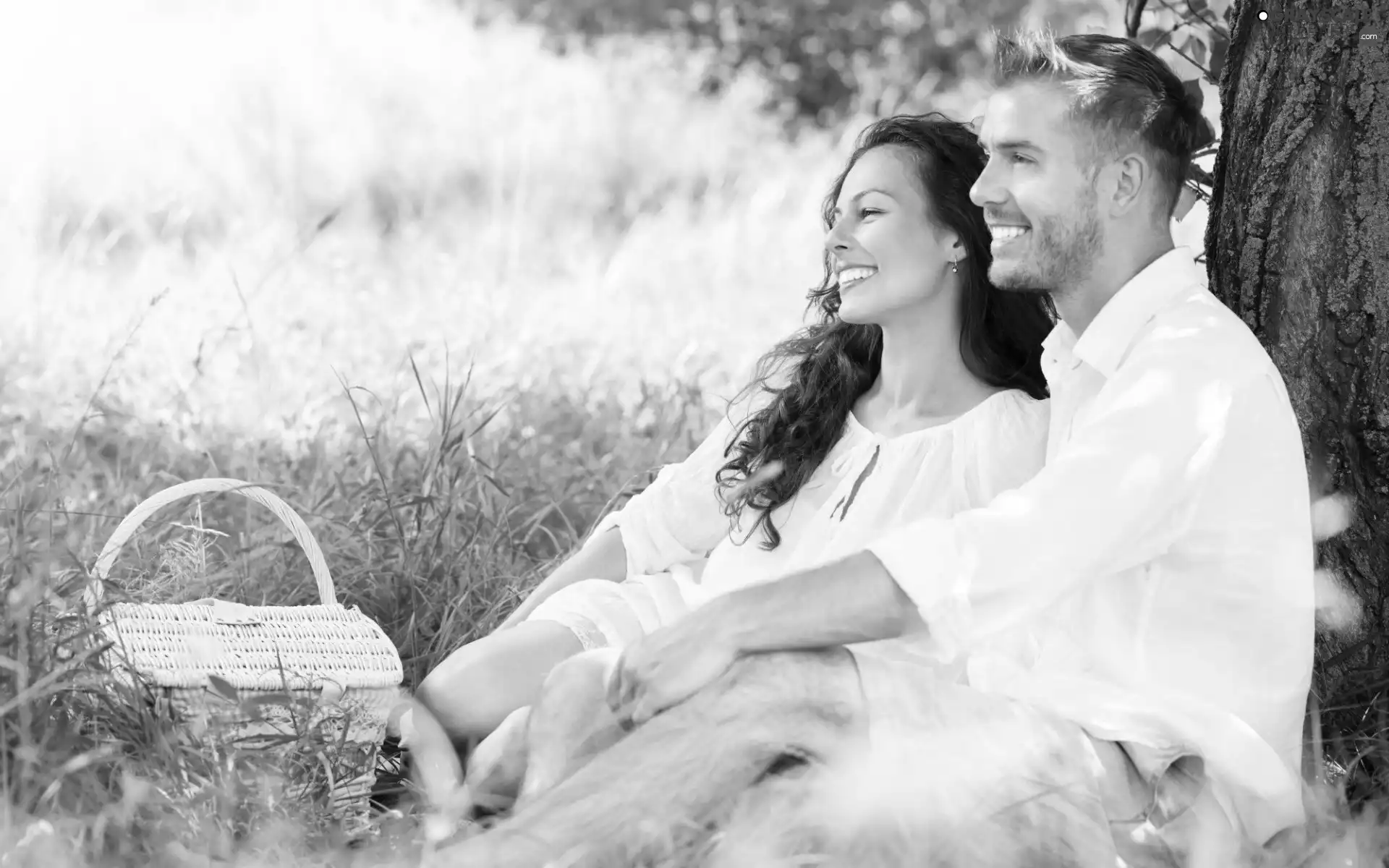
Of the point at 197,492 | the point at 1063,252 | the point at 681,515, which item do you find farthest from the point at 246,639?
the point at 1063,252

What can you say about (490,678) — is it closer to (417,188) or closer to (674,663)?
(674,663)

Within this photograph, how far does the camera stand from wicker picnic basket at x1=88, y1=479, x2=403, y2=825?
269 cm

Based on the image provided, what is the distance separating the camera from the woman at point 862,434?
304cm

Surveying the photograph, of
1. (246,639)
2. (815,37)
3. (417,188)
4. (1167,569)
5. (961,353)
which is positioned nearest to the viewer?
(1167,569)

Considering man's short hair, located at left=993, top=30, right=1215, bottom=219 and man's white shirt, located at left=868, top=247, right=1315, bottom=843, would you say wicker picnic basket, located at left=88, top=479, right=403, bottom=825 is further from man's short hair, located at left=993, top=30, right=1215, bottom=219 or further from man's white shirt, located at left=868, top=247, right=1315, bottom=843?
man's short hair, located at left=993, top=30, right=1215, bottom=219

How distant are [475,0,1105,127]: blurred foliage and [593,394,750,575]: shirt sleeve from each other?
905 centimetres

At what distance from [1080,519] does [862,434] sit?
102 centimetres

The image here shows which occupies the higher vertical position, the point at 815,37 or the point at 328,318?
the point at 815,37

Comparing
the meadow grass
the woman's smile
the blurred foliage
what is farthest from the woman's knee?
the blurred foliage

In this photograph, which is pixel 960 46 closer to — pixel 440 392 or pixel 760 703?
pixel 440 392

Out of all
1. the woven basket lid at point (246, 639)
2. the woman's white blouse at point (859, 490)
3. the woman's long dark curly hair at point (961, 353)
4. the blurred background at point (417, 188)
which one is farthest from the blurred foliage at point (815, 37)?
the woven basket lid at point (246, 639)

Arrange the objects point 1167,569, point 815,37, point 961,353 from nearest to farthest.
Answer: point 1167,569
point 961,353
point 815,37

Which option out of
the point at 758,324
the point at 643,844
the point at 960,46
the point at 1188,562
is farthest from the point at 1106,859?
the point at 960,46

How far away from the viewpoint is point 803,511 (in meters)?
3.16
